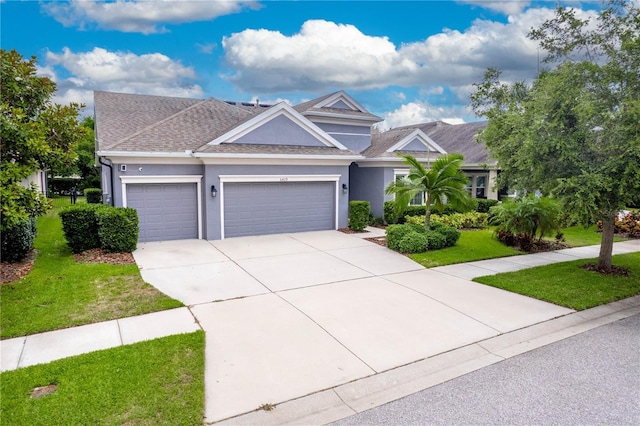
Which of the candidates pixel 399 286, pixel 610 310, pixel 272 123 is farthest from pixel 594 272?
pixel 272 123

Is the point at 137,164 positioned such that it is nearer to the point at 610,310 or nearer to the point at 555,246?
the point at 610,310

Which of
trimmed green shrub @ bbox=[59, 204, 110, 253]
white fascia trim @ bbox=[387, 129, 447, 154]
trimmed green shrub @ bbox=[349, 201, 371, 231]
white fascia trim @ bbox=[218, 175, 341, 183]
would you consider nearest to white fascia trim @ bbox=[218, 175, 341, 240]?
white fascia trim @ bbox=[218, 175, 341, 183]

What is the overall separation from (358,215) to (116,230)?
8589mm

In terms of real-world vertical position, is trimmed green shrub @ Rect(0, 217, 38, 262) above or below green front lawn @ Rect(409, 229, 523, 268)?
above

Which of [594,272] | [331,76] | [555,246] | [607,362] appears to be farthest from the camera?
[331,76]

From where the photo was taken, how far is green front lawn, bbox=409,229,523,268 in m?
10.8

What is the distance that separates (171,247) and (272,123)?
5863 millimetres

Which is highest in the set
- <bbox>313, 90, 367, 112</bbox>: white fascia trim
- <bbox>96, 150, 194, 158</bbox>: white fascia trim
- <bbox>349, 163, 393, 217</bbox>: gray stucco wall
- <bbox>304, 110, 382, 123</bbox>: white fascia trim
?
<bbox>313, 90, 367, 112</bbox>: white fascia trim

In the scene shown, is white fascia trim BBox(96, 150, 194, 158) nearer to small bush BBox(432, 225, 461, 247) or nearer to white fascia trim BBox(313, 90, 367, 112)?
white fascia trim BBox(313, 90, 367, 112)

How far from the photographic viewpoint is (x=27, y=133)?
637 centimetres

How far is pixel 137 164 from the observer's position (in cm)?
1238

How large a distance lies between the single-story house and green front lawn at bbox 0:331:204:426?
8.49 m

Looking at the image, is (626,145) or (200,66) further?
(200,66)

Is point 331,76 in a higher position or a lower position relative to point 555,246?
higher
